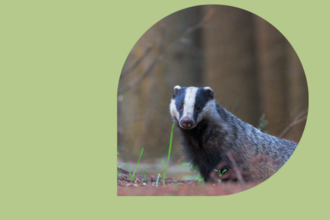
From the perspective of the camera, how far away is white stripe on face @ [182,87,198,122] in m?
4.49

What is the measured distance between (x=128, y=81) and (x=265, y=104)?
11.2 feet

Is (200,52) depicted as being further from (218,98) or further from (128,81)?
(128,81)

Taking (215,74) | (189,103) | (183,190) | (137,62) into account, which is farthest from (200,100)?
(215,74)

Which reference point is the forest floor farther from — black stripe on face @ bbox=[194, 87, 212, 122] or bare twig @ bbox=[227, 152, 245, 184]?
black stripe on face @ bbox=[194, 87, 212, 122]

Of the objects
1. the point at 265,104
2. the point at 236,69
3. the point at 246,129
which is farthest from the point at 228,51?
the point at 246,129

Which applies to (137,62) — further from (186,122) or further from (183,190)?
(183,190)

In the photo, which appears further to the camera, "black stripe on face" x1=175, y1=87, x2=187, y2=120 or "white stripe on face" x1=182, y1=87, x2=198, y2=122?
"black stripe on face" x1=175, y1=87, x2=187, y2=120

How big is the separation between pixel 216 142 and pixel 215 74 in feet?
13.3

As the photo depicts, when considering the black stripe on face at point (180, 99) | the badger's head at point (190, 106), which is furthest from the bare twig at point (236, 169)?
the black stripe on face at point (180, 99)

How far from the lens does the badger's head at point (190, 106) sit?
4.46 metres

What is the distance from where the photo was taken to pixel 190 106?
457 centimetres

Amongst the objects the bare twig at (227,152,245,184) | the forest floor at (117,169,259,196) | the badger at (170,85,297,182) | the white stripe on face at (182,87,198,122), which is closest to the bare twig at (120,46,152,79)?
the badger at (170,85,297,182)

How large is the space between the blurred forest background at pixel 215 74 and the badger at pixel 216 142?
294 cm

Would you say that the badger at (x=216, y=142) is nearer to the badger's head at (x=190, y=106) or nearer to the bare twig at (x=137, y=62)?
the badger's head at (x=190, y=106)
